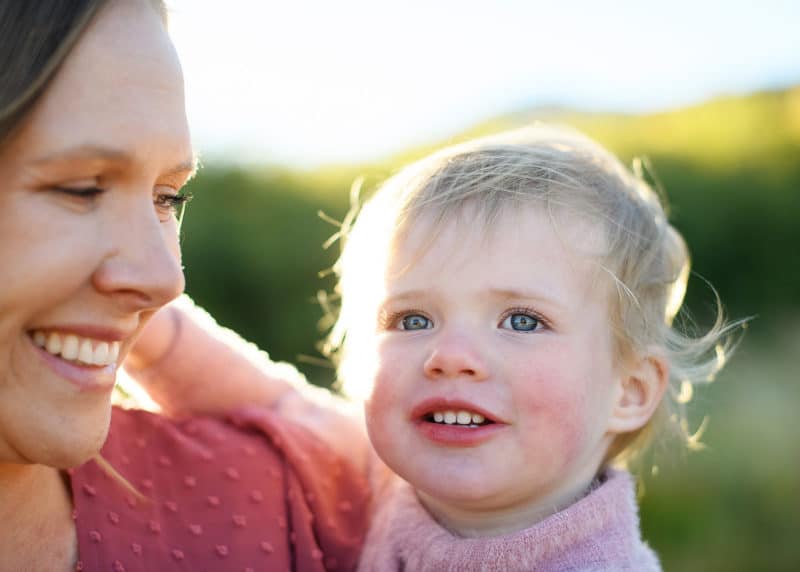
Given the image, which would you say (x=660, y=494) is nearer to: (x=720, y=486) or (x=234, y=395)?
(x=720, y=486)

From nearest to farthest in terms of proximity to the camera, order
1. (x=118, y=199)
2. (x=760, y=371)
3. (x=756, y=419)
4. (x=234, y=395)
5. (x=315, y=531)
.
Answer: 1. (x=118, y=199)
2. (x=315, y=531)
3. (x=234, y=395)
4. (x=756, y=419)
5. (x=760, y=371)

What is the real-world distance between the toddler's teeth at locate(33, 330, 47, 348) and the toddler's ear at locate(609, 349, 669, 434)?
55.1 inches

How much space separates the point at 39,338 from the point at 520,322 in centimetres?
109

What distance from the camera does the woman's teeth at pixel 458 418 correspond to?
2.40 m

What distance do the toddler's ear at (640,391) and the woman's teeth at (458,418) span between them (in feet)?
1.34

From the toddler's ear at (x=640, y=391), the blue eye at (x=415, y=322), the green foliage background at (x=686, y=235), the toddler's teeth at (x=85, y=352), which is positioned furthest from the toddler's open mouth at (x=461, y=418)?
the green foliage background at (x=686, y=235)

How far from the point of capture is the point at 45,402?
197 cm

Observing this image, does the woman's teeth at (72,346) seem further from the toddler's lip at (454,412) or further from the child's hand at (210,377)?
the toddler's lip at (454,412)

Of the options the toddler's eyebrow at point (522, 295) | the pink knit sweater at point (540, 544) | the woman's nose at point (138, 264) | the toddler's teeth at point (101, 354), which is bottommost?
the pink knit sweater at point (540, 544)

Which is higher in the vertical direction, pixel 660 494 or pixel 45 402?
pixel 45 402

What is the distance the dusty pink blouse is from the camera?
7.58ft

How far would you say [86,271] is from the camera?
1911mm

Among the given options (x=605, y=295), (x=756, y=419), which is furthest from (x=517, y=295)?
(x=756, y=419)

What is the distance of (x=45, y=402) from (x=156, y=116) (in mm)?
586
